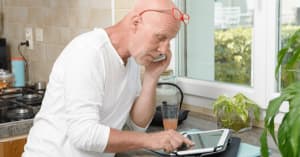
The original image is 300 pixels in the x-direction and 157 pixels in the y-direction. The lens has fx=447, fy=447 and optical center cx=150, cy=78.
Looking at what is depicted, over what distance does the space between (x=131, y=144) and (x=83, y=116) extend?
0.59 feet

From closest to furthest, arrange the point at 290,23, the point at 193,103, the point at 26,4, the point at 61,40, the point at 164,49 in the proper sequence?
the point at 164,49
the point at 290,23
the point at 193,103
the point at 61,40
the point at 26,4

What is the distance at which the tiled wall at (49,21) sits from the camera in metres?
2.36

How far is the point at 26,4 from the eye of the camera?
9.79 feet

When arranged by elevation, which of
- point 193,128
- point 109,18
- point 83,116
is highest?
point 109,18

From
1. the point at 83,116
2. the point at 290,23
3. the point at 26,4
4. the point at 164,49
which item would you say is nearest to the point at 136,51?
the point at 164,49

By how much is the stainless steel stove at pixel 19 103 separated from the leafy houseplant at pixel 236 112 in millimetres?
934

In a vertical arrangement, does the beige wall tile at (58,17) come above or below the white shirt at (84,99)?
above

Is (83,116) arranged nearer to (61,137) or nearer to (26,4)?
(61,137)

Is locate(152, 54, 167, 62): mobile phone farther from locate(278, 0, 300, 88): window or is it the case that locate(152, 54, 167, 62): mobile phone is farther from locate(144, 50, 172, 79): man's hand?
locate(278, 0, 300, 88): window

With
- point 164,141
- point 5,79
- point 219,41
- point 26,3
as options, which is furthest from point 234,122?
point 26,3

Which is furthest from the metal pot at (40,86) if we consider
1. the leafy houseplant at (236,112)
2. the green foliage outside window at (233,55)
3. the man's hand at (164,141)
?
the man's hand at (164,141)

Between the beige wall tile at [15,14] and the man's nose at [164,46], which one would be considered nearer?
the man's nose at [164,46]

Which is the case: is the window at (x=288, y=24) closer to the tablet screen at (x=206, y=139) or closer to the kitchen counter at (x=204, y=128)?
the kitchen counter at (x=204, y=128)

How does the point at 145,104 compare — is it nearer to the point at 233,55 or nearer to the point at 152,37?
the point at 152,37
